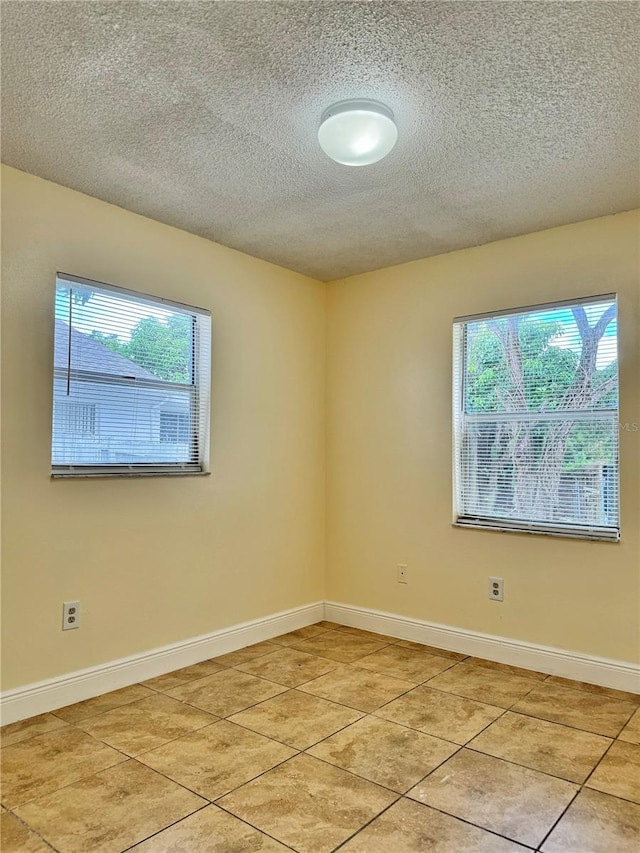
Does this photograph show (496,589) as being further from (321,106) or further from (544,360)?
(321,106)

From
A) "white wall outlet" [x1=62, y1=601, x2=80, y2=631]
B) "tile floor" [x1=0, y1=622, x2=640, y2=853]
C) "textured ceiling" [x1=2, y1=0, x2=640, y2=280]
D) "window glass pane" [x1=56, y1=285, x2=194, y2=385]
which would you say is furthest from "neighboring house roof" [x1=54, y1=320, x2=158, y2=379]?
"tile floor" [x1=0, y1=622, x2=640, y2=853]

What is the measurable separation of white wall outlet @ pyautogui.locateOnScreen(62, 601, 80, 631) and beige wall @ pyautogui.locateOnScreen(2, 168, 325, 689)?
1.2 inches

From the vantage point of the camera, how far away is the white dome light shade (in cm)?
218

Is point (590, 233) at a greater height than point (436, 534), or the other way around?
point (590, 233)

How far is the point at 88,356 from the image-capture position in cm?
302

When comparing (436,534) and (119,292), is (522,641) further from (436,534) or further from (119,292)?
(119,292)

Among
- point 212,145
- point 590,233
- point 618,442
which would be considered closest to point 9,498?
point 212,145

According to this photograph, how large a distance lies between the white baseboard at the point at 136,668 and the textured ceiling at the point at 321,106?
7.89 ft

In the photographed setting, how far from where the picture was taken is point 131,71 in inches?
80.0

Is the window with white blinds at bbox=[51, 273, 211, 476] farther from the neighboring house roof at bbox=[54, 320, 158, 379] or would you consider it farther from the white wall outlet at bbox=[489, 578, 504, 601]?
the white wall outlet at bbox=[489, 578, 504, 601]

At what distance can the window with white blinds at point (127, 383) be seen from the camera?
294cm

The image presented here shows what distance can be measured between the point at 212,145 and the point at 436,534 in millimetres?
2620

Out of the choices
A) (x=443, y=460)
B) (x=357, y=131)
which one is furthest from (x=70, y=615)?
(x=357, y=131)

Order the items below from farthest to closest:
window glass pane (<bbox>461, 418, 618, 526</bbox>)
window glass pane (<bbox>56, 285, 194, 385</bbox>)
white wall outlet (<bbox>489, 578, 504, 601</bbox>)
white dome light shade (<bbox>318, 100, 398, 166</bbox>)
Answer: white wall outlet (<bbox>489, 578, 504, 601</bbox>)
window glass pane (<bbox>461, 418, 618, 526</bbox>)
window glass pane (<bbox>56, 285, 194, 385</bbox>)
white dome light shade (<bbox>318, 100, 398, 166</bbox>)
